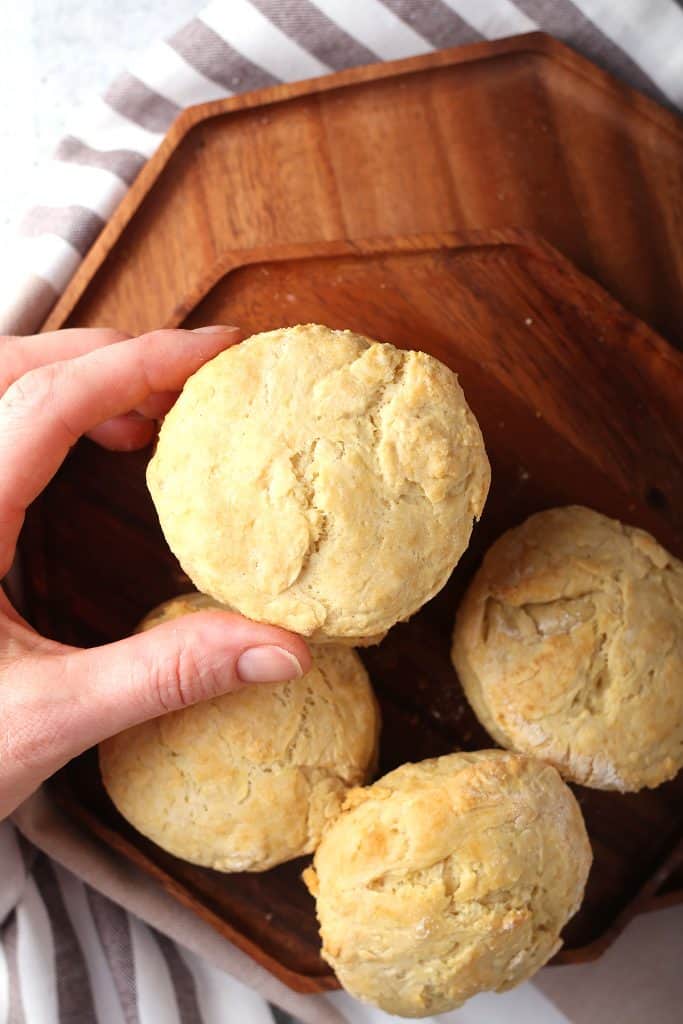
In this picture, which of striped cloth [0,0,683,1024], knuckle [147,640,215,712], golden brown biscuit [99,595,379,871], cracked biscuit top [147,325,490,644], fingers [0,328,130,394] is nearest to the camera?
cracked biscuit top [147,325,490,644]

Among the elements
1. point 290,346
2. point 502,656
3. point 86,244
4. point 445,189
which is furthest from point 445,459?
point 86,244

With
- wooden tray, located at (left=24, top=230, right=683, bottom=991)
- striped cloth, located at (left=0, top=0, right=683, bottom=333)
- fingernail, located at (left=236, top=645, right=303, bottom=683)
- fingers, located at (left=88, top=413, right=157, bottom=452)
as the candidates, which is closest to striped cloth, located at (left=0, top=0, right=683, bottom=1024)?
striped cloth, located at (left=0, top=0, right=683, bottom=333)

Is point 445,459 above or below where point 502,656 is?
above

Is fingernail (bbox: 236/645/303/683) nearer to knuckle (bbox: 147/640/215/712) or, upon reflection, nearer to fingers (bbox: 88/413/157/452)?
knuckle (bbox: 147/640/215/712)

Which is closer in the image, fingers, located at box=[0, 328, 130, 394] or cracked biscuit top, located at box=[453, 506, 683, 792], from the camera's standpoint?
cracked biscuit top, located at box=[453, 506, 683, 792]

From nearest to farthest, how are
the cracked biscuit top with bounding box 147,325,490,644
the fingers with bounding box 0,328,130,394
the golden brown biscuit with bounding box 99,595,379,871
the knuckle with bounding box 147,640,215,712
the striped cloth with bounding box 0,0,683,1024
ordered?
1. the cracked biscuit top with bounding box 147,325,490,644
2. the knuckle with bounding box 147,640,215,712
3. the golden brown biscuit with bounding box 99,595,379,871
4. the fingers with bounding box 0,328,130,394
5. the striped cloth with bounding box 0,0,683,1024

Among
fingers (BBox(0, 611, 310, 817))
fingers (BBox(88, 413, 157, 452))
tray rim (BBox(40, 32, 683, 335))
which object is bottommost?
fingers (BBox(0, 611, 310, 817))

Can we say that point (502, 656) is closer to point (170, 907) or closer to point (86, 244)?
point (170, 907)
